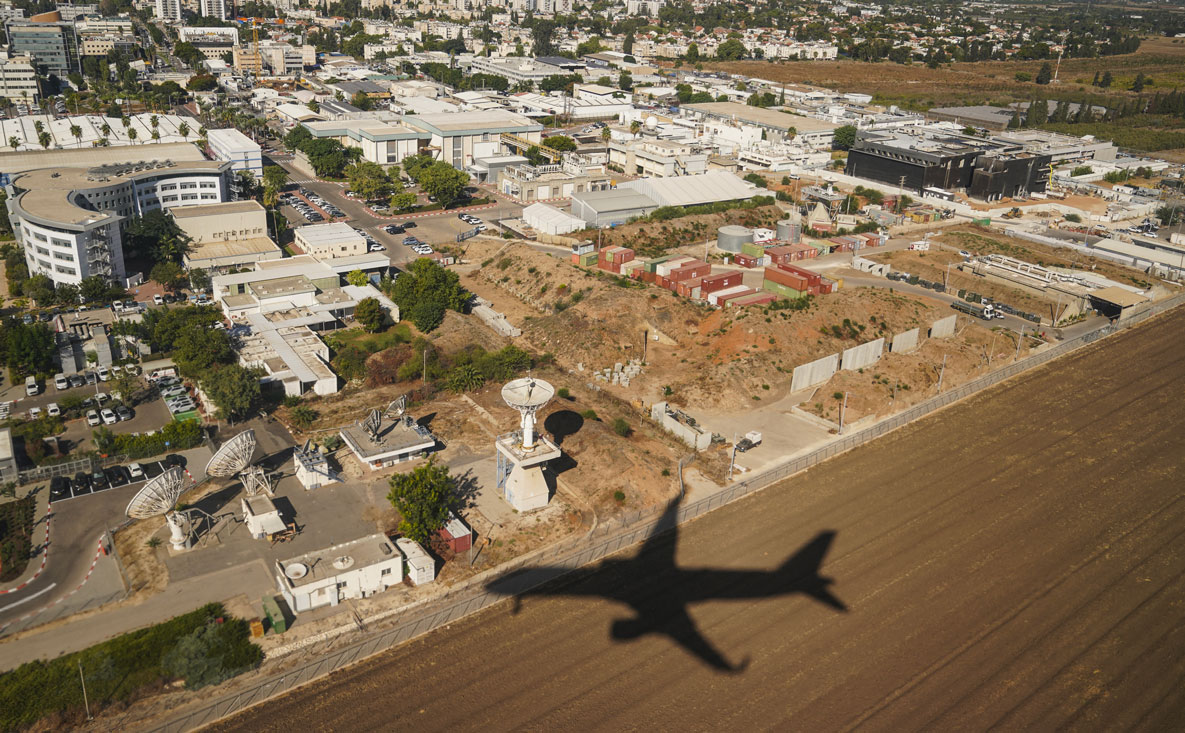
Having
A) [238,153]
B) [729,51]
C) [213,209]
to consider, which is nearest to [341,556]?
[213,209]

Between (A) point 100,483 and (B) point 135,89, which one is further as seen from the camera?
(B) point 135,89

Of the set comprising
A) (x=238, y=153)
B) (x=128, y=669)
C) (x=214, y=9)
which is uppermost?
(x=214, y=9)

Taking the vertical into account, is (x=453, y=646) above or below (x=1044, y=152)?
below

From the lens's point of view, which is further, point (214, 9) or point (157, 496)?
point (214, 9)

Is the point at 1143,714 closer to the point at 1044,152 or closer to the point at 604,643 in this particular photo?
the point at 604,643

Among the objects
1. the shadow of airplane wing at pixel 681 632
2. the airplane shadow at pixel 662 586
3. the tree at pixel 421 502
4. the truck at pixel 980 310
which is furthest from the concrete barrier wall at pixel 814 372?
the tree at pixel 421 502

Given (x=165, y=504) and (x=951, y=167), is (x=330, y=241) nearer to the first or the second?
(x=165, y=504)

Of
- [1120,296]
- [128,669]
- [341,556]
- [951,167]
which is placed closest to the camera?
[128,669]

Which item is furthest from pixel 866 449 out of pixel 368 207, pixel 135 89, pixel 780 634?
pixel 135 89
